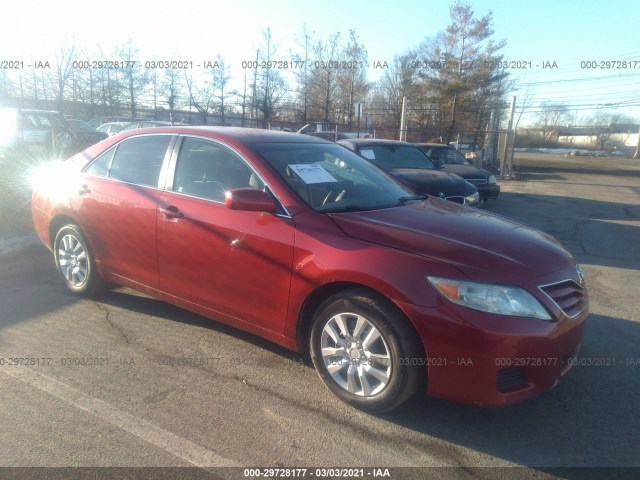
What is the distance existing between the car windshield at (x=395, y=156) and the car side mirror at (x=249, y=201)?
633 cm

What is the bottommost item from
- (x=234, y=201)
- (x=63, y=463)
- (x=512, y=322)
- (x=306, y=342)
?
(x=63, y=463)

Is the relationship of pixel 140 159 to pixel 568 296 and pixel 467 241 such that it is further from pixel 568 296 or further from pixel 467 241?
pixel 568 296

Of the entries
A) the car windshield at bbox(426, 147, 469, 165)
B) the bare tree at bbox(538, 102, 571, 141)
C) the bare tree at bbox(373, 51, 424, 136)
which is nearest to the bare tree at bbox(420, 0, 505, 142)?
the bare tree at bbox(373, 51, 424, 136)

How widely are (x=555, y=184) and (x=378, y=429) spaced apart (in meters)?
18.9

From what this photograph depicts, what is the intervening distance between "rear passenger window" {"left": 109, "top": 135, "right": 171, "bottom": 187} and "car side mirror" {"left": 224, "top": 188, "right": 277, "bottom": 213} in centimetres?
116

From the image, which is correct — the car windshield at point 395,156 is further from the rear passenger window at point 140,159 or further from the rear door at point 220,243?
the rear door at point 220,243

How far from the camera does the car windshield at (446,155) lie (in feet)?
42.1

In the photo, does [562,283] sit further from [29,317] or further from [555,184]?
[555,184]

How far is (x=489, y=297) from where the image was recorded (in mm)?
2854

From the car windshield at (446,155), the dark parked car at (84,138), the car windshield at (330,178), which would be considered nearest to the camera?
the car windshield at (330,178)

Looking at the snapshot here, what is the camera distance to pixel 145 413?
10.2 feet

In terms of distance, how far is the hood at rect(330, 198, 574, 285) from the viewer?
117 inches

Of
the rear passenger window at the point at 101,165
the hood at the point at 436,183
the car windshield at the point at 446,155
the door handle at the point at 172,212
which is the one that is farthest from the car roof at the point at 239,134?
the car windshield at the point at 446,155

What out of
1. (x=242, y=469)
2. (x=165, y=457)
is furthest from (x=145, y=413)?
(x=242, y=469)
